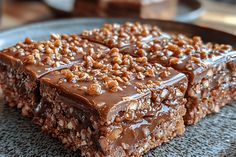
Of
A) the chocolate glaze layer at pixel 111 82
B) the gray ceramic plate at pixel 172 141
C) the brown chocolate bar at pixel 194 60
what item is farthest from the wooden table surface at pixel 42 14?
the chocolate glaze layer at pixel 111 82

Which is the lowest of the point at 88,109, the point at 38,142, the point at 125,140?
the point at 38,142

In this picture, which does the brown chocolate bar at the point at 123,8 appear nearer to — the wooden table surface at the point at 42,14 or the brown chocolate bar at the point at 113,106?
the wooden table surface at the point at 42,14

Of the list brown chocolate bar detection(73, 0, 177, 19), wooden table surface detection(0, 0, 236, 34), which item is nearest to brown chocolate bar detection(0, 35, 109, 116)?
brown chocolate bar detection(73, 0, 177, 19)

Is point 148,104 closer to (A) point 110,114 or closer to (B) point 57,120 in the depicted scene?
(A) point 110,114

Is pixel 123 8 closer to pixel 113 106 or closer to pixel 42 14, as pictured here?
pixel 42 14

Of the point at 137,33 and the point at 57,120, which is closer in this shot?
the point at 57,120

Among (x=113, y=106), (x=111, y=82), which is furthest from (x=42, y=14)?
(x=113, y=106)

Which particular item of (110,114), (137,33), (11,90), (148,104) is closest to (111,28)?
(137,33)
